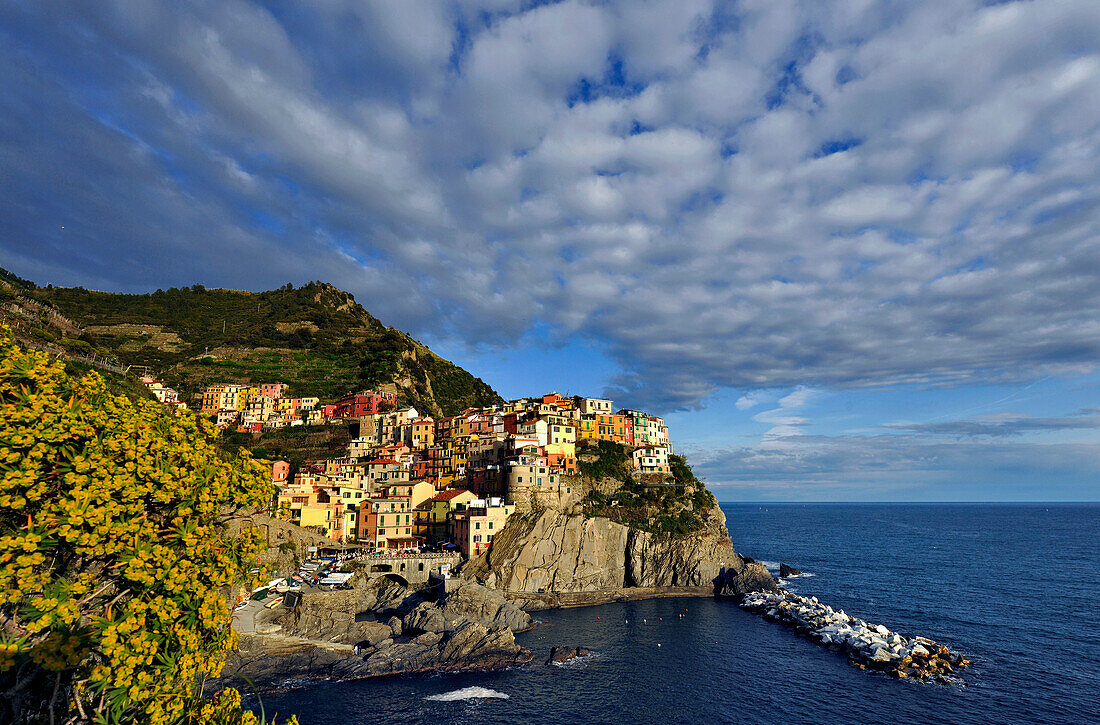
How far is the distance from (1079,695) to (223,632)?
74803 mm

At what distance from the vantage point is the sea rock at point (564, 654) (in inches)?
2320

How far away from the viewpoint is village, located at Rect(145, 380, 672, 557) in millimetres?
89688

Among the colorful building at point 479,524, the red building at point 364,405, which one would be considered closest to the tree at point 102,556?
the colorful building at point 479,524

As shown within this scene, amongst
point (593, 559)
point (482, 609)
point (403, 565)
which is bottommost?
point (482, 609)

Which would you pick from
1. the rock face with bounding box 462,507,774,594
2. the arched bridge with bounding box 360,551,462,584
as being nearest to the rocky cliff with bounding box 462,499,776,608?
the rock face with bounding box 462,507,774,594

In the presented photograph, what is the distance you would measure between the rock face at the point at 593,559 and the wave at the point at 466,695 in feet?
98.0

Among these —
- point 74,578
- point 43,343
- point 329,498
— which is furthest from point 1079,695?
point 43,343

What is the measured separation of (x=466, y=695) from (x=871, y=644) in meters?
46.3

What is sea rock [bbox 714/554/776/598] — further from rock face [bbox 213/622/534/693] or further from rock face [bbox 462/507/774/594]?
rock face [bbox 213/622/534/693]

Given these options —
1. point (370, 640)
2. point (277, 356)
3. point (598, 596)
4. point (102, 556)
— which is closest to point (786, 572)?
point (598, 596)

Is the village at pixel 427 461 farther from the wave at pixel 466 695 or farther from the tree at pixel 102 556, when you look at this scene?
the tree at pixel 102 556

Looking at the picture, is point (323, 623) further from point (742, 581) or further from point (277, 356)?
point (277, 356)

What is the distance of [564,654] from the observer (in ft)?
197

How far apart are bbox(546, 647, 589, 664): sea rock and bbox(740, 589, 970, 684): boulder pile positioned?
30867mm
